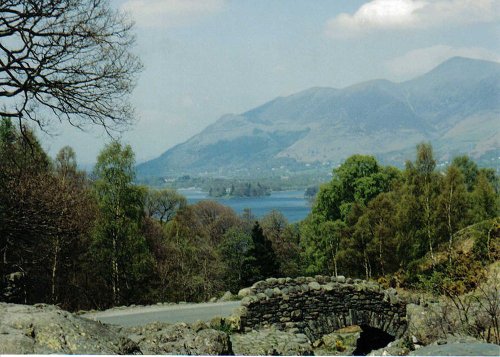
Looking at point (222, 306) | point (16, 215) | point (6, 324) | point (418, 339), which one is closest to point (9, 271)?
point (16, 215)

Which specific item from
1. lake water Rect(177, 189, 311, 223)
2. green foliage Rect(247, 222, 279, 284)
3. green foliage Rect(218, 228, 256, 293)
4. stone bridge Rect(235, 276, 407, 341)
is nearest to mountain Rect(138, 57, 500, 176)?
lake water Rect(177, 189, 311, 223)

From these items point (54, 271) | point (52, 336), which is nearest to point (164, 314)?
point (54, 271)

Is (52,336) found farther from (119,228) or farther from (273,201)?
(119,228)

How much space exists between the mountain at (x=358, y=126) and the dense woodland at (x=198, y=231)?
1.98 feet

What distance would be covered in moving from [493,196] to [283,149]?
15.1 ft

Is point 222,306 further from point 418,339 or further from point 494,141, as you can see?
point 494,141

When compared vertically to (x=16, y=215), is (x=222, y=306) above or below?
below

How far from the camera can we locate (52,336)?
6.48 m

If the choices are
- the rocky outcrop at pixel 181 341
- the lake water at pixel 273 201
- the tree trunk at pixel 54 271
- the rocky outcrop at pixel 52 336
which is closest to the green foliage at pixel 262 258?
the lake water at pixel 273 201

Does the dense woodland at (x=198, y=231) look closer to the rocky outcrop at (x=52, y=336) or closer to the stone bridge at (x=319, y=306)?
the stone bridge at (x=319, y=306)

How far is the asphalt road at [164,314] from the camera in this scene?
404 inches

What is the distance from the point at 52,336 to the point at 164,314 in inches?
185

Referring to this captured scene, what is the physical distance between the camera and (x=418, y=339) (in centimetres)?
896

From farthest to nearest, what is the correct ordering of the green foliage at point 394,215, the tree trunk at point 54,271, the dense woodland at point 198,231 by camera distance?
1. the tree trunk at point 54,271
2. the green foliage at point 394,215
3. the dense woodland at point 198,231
